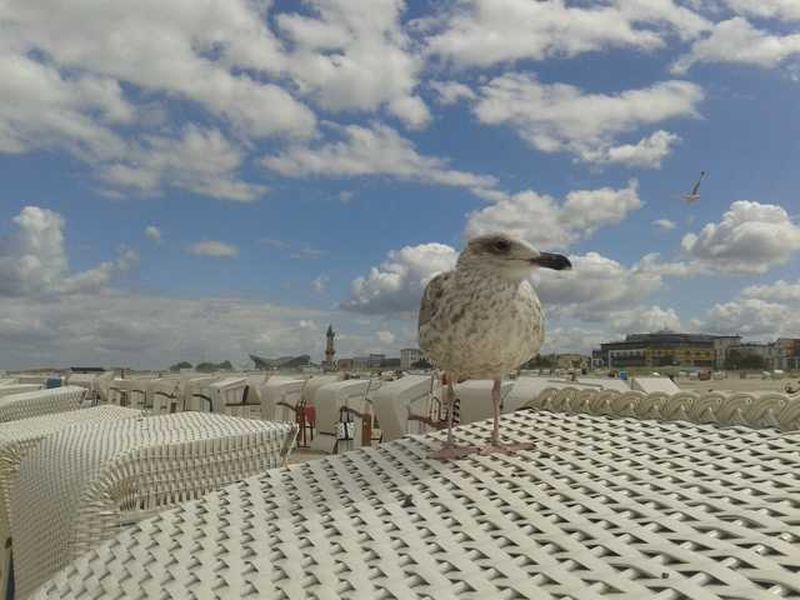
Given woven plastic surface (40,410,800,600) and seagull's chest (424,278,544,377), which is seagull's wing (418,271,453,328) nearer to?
seagull's chest (424,278,544,377)

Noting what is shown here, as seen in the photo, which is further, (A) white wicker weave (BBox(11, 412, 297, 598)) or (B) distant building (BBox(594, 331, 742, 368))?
(B) distant building (BBox(594, 331, 742, 368))

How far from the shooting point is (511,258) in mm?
3174

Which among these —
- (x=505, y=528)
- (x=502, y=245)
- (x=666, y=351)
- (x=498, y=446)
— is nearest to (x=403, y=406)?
(x=502, y=245)

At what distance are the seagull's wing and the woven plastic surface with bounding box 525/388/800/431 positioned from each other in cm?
88

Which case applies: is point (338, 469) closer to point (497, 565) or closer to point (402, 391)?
point (497, 565)

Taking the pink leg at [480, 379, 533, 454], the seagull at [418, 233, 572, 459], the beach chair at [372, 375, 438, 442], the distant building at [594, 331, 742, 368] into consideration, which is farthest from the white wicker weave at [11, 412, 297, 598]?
the distant building at [594, 331, 742, 368]

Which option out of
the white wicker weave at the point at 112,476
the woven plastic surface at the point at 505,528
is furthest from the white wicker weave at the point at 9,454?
the woven plastic surface at the point at 505,528

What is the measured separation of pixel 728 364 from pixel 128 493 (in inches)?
5306

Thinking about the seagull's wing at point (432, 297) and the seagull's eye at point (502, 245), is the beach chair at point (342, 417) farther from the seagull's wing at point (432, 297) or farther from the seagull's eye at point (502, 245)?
the seagull's eye at point (502, 245)

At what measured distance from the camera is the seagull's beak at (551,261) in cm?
313

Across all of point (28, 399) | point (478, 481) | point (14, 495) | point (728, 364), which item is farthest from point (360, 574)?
point (728, 364)

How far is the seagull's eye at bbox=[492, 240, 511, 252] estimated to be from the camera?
3191 mm

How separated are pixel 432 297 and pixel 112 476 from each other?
1628 millimetres

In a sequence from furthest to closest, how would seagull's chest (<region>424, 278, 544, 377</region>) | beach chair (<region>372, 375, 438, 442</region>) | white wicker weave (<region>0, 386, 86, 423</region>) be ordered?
beach chair (<region>372, 375, 438, 442</region>) → white wicker weave (<region>0, 386, 86, 423</region>) → seagull's chest (<region>424, 278, 544, 377</region>)
